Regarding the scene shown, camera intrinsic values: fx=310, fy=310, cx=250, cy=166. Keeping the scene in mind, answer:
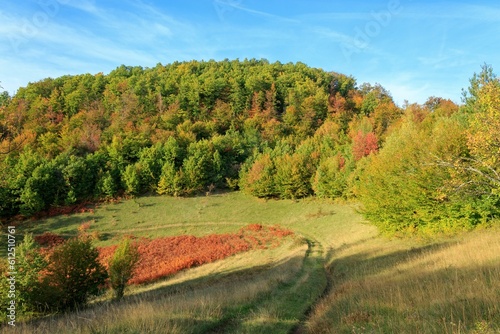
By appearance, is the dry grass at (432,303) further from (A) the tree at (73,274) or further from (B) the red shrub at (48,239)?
(B) the red shrub at (48,239)

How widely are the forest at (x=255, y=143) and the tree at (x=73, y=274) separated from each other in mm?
4889

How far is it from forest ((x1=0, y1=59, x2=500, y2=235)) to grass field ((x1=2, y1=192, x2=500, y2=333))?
3792 mm

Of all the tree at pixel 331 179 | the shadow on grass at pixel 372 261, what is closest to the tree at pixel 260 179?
the tree at pixel 331 179

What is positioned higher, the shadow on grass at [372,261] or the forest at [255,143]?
the forest at [255,143]

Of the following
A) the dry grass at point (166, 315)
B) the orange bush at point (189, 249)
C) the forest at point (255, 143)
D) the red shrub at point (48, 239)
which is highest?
the forest at point (255, 143)

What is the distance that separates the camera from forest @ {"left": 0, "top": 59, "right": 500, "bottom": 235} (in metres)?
21.3

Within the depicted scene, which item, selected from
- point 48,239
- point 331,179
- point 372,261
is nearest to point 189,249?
point 48,239

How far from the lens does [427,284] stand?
8.73m

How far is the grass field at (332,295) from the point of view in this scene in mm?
6461

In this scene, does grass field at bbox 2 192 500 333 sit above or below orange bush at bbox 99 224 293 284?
above

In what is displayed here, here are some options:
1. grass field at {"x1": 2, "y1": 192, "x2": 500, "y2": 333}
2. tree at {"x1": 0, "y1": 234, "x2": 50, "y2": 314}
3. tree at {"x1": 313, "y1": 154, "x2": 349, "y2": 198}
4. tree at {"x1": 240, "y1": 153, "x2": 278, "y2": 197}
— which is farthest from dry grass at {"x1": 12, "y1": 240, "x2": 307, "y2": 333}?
tree at {"x1": 240, "y1": 153, "x2": 278, "y2": 197}

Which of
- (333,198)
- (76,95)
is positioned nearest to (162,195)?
(333,198)

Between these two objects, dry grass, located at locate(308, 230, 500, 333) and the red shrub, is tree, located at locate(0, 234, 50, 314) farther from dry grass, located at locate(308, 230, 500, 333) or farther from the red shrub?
the red shrub

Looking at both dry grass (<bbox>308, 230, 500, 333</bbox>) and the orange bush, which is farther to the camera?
the orange bush
